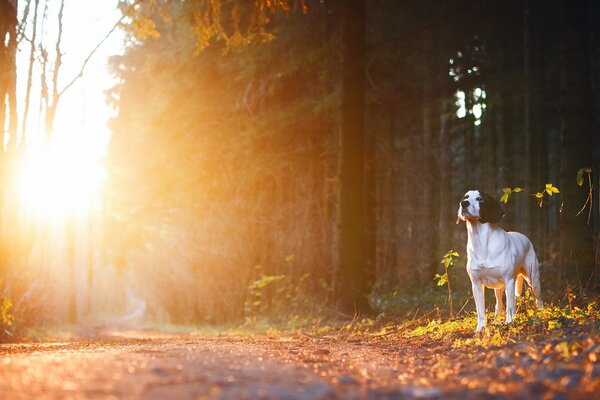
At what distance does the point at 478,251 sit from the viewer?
31.0 feet

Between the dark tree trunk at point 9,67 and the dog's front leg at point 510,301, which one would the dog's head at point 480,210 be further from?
the dark tree trunk at point 9,67

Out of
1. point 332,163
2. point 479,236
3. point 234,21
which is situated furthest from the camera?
point 332,163

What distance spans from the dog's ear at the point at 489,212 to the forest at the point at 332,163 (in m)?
1.24

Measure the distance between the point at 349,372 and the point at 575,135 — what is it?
7.69 meters

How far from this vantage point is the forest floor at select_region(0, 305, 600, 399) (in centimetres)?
468

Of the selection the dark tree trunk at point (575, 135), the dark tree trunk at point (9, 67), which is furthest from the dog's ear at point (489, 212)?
the dark tree trunk at point (9, 67)

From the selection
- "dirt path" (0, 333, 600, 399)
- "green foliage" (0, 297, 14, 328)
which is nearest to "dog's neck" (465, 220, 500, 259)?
"dirt path" (0, 333, 600, 399)

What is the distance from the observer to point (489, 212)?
951cm

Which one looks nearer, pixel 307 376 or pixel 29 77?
pixel 307 376

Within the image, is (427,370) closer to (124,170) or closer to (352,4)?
(352,4)

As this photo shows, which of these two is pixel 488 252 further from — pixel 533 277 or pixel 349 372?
pixel 349 372

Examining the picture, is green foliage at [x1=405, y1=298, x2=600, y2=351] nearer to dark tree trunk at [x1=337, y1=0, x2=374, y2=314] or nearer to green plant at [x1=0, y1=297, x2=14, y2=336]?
dark tree trunk at [x1=337, y1=0, x2=374, y2=314]

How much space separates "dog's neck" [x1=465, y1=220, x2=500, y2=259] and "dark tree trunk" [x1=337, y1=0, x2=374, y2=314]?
5261mm

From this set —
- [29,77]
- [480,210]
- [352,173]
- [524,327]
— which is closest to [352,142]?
[352,173]
